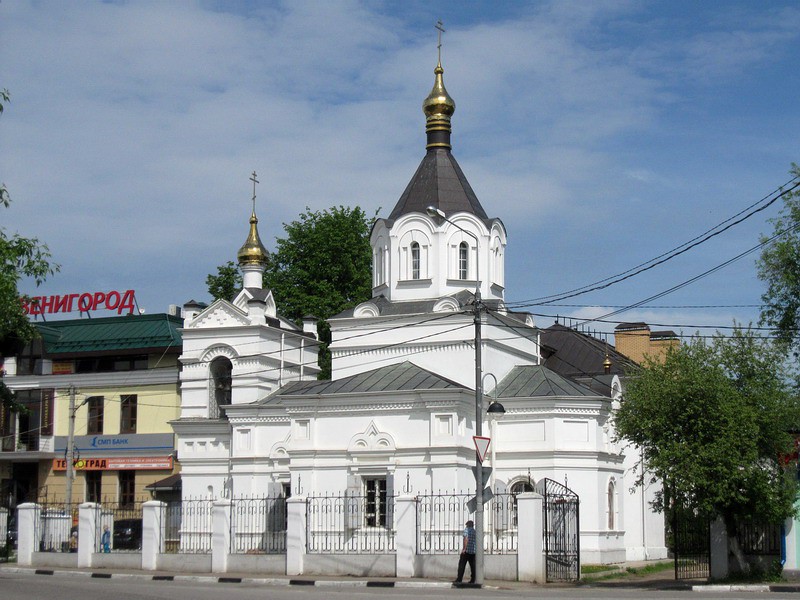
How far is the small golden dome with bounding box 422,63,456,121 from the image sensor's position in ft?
116

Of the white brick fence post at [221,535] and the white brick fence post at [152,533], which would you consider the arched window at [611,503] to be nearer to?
the white brick fence post at [221,535]

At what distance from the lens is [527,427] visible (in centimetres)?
3114

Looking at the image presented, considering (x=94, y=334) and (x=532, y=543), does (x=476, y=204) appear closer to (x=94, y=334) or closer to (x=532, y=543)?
(x=532, y=543)

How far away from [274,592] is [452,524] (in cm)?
778

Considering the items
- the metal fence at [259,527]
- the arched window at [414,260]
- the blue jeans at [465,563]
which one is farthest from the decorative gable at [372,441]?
the blue jeans at [465,563]

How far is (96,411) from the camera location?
145 ft

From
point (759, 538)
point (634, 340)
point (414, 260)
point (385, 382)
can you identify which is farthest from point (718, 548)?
point (634, 340)

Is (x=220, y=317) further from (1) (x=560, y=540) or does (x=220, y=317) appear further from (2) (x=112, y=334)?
(1) (x=560, y=540)

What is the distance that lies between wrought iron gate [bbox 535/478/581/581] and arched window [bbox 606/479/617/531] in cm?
820

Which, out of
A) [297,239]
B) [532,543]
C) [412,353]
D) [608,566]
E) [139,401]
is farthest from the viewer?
[297,239]

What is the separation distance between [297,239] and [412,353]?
54.6 ft

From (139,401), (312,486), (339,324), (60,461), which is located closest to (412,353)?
(339,324)

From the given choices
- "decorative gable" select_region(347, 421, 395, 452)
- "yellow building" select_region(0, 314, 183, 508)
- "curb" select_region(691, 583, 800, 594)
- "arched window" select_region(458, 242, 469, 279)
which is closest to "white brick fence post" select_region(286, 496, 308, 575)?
"decorative gable" select_region(347, 421, 395, 452)

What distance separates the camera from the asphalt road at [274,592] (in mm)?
18391
